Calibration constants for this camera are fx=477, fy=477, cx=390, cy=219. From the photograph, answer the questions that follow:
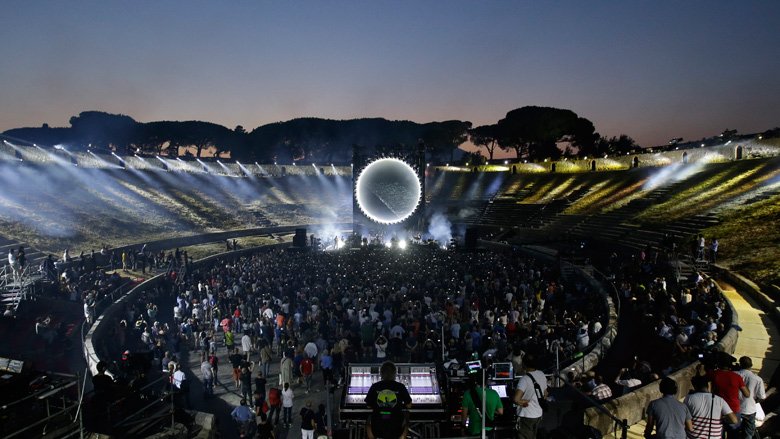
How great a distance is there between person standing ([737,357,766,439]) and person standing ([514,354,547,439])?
232 cm

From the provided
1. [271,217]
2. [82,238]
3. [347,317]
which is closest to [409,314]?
[347,317]

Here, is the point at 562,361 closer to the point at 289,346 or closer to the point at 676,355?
the point at 676,355

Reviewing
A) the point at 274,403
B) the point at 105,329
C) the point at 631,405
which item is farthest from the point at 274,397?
the point at 105,329

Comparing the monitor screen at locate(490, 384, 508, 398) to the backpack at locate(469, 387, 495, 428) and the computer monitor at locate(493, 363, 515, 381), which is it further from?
the backpack at locate(469, 387, 495, 428)

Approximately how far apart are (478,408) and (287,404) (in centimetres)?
587

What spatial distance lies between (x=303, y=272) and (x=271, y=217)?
32.0 metres

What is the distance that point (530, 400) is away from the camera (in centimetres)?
566

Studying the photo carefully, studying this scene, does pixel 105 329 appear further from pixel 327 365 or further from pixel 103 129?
pixel 103 129

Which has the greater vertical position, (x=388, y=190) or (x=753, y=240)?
(x=388, y=190)

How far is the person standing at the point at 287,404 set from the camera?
10.2 meters

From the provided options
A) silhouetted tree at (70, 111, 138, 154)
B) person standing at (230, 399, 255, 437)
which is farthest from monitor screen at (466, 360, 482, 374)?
silhouetted tree at (70, 111, 138, 154)

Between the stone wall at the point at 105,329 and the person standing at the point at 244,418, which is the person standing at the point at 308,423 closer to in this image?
the person standing at the point at 244,418

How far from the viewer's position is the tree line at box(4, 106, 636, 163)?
7900cm

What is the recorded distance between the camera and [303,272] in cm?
2178
